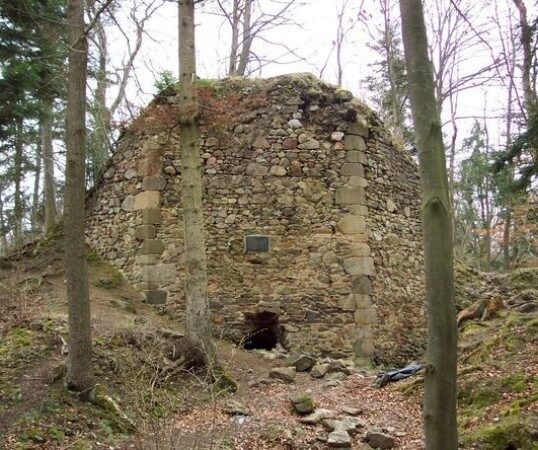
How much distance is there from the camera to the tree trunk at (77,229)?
5375 mm

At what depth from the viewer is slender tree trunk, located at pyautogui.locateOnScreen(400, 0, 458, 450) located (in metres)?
2.92

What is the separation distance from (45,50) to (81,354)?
752cm

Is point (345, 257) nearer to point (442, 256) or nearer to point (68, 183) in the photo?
point (68, 183)

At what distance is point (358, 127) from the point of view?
32.3 ft

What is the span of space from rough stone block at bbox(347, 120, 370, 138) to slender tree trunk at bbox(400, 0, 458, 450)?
6524 mm

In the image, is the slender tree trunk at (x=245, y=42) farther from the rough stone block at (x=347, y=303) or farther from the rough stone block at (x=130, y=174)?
the rough stone block at (x=347, y=303)

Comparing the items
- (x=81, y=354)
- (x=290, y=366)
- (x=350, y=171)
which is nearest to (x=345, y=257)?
(x=350, y=171)

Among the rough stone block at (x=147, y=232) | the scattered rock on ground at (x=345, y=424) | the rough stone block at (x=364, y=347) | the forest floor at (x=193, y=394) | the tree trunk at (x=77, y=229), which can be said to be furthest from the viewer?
the rough stone block at (x=147, y=232)

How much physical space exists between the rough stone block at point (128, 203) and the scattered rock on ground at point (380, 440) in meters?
6.18

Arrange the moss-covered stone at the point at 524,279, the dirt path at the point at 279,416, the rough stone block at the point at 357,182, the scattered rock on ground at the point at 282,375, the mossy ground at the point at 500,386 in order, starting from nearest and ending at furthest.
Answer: the mossy ground at the point at 500,386
the dirt path at the point at 279,416
the scattered rock on ground at the point at 282,375
the rough stone block at the point at 357,182
the moss-covered stone at the point at 524,279

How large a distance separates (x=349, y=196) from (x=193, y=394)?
4666 mm

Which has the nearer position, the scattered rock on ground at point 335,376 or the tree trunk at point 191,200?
the tree trunk at point 191,200

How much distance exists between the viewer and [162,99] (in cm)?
990

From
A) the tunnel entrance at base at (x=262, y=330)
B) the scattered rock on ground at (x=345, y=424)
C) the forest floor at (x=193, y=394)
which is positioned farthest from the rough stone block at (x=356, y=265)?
the scattered rock on ground at (x=345, y=424)
